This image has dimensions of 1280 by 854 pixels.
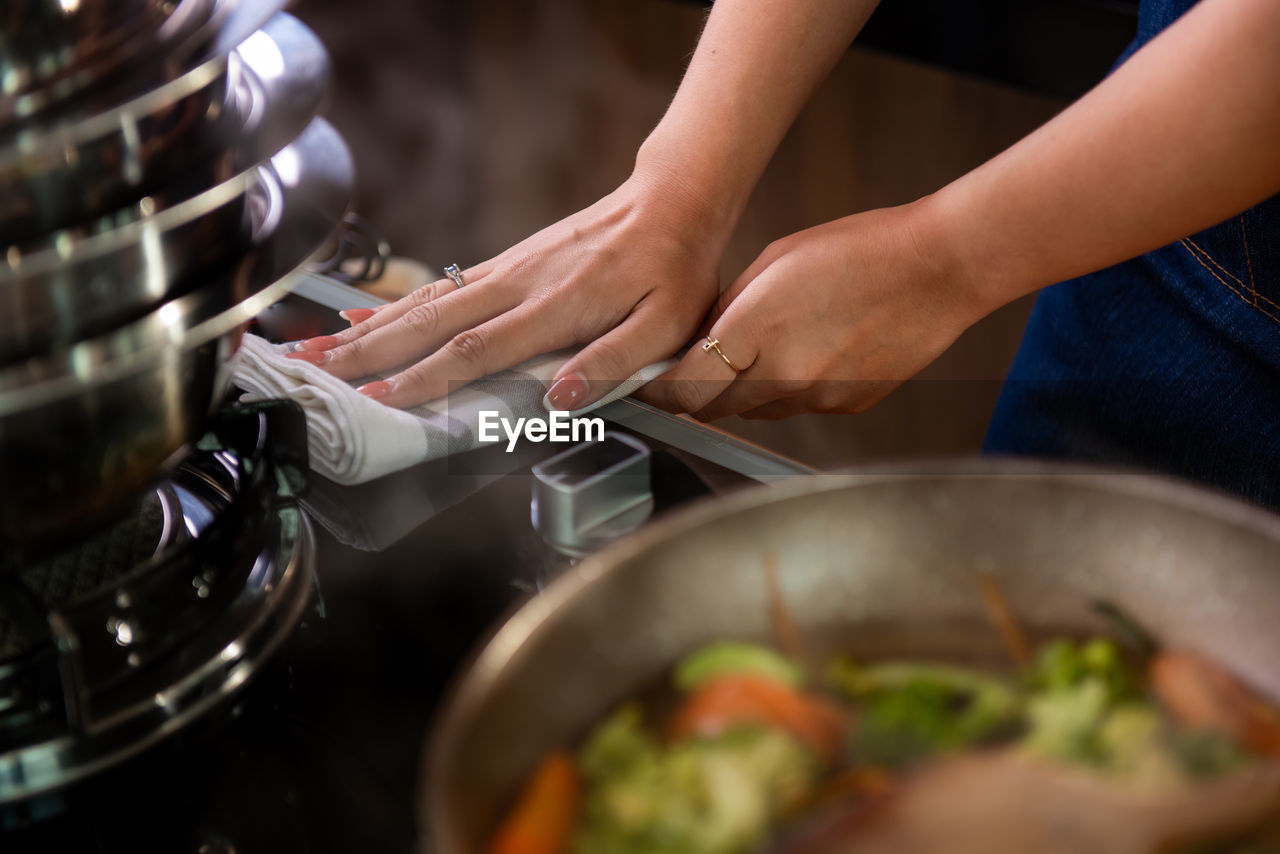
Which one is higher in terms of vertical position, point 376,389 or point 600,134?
point 376,389

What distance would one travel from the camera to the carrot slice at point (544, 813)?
348mm

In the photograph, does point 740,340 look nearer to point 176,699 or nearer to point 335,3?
point 176,699

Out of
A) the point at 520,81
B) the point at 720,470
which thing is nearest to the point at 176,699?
the point at 720,470

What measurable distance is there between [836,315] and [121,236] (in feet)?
1.88

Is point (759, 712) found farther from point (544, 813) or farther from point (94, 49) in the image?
point (94, 49)

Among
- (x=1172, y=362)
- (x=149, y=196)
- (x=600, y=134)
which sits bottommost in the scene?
(x=600, y=134)

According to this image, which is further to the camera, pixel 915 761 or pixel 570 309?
pixel 570 309

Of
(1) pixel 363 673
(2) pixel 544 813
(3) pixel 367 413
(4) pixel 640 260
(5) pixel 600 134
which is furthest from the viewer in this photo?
(5) pixel 600 134

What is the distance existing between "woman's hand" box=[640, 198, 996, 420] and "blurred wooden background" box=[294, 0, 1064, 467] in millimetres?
867

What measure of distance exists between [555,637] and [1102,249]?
53 cm

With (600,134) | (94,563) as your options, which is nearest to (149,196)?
(94,563)

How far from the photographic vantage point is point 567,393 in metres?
0.76

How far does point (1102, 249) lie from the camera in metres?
0.76

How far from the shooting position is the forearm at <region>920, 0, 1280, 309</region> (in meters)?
0.66
